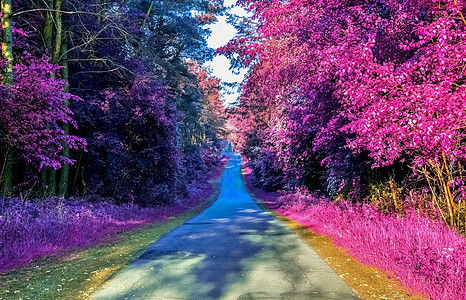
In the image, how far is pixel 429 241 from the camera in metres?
5.31

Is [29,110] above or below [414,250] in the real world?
above

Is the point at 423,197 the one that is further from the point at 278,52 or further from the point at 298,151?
the point at 298,151

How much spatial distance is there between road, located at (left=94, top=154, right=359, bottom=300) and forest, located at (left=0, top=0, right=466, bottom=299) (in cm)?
128

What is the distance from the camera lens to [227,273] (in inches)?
210

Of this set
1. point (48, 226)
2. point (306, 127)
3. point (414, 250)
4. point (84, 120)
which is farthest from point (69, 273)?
point (84, 120)

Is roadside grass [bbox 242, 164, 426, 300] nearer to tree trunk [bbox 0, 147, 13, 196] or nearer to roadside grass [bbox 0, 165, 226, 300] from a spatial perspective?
roadside grass [bbox 0, 165, 226, 300]

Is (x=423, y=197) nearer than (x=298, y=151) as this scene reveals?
Yes

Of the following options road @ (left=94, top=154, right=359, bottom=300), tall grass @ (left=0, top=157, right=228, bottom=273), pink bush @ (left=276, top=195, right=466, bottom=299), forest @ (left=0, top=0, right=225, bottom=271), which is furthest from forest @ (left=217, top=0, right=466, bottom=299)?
tall grass @ (left=0, top=157, right=228, bottom=273)

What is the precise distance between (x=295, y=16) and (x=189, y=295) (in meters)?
6.67

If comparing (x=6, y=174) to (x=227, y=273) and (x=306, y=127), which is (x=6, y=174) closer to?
(x=227, y=273)

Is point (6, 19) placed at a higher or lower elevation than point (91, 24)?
lower

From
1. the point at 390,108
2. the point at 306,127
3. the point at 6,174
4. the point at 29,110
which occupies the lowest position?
the point at 6,174

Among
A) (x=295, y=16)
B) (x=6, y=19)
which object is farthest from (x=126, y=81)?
(x=295, y=16)

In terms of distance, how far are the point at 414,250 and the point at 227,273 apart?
3.20 metres
